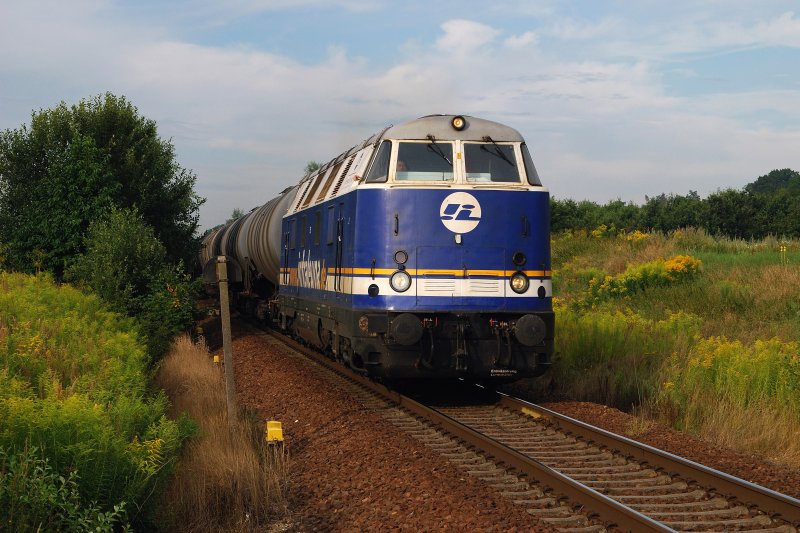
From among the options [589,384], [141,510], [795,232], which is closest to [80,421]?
[141,510]

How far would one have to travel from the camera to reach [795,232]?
4606 cm

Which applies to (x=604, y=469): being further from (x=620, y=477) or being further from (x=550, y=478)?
(x=550, y=478)

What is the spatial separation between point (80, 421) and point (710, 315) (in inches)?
573

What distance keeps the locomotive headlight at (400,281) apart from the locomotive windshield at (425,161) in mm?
1287

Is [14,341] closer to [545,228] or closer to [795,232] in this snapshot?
[545,228]

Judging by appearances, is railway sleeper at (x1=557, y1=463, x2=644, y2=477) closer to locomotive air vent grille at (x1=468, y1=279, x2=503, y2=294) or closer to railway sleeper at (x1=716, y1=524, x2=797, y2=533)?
railway sleeper at (x1=716, y1=524, x2=797, y2=533)

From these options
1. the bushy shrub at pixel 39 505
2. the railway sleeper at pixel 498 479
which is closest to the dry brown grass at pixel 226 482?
the bushy shrub at pixel 39 505

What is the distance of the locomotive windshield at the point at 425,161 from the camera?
10.7m

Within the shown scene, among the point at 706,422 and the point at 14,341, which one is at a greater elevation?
the point at 14,341

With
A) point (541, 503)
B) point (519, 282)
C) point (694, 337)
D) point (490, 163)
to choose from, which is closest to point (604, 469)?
point (541, 503)

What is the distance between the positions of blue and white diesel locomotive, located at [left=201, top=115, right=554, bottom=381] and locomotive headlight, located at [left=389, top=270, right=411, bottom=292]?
0.04ft

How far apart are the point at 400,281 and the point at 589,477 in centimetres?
387

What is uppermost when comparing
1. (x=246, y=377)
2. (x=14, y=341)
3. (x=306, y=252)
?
(x=306, y=252)

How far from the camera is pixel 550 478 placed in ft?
22.2
